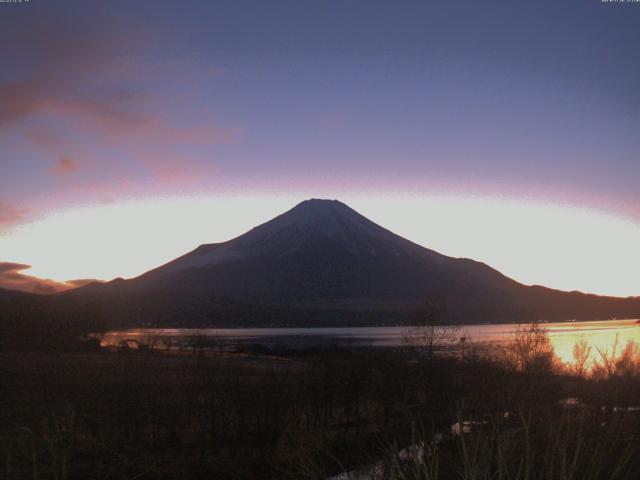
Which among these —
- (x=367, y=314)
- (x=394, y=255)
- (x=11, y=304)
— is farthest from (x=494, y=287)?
(x=11, y=304)

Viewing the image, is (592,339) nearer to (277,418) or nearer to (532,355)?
(532,355)

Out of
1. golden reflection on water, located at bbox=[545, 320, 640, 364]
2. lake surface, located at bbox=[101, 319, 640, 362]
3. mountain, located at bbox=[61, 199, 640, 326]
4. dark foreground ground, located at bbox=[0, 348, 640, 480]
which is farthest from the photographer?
mountain, located at bbox=[61, 199, 640, 326]

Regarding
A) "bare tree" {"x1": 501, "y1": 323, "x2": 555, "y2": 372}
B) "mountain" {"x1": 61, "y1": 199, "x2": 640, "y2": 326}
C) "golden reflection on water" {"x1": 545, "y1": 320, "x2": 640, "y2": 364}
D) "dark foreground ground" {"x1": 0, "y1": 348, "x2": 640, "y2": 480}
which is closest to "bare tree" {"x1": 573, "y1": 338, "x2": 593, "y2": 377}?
"golden reflection on water" {"x1": 545, "y1": 320, "x2": 640, "y2": 364}

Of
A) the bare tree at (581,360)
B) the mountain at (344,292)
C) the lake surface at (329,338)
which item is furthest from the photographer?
the mountain at (344,292)

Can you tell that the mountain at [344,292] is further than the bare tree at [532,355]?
Yes

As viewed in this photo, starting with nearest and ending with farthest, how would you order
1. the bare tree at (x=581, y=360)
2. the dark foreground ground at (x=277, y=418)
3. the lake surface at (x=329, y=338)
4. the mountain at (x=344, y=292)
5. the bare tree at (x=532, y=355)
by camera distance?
1. the dark foreground ground at (x=277, y=418)
2. the bare tree at (x=581, y=360)
3. the bare tree at (x=532, y=355)
4. the lake surface at (x=329, y=338)
5. the mountain at (x=344, y=292)

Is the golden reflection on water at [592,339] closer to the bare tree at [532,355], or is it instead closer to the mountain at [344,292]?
the bare tree at [532,355]

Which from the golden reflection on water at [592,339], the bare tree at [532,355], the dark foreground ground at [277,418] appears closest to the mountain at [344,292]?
the golden reflection on water at [592,339]

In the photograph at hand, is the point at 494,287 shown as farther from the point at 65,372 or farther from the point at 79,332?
the point at 65,372

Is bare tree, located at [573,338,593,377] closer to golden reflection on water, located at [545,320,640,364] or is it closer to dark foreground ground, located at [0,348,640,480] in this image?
golden reflection on water, located at [545,320,640,364]
